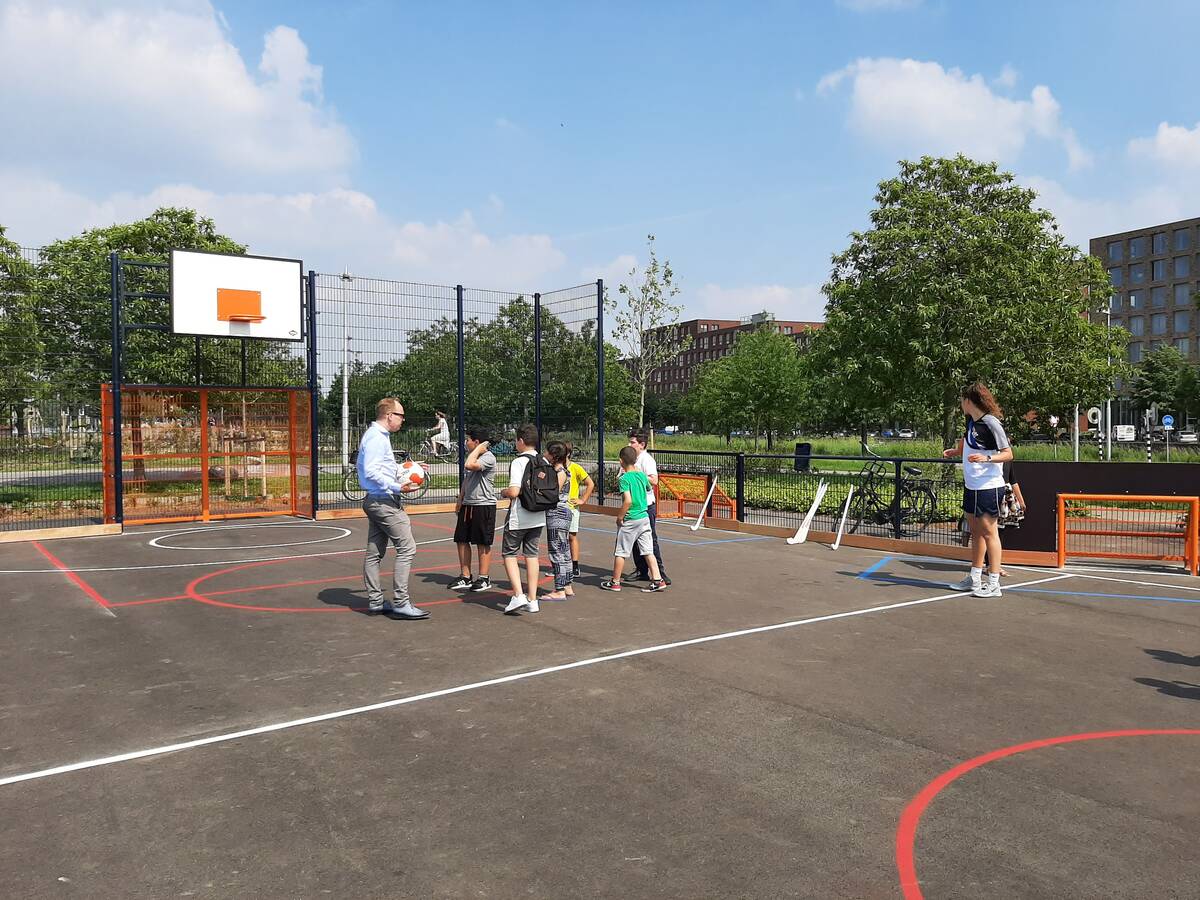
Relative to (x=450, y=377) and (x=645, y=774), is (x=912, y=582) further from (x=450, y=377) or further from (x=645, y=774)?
(x=450, y=377)

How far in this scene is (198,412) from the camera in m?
18.2

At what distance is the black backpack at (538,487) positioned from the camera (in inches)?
327

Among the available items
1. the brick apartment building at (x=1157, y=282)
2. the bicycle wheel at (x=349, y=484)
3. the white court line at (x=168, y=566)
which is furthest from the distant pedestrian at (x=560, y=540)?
the brick apartment building at (x=1157, y=282)

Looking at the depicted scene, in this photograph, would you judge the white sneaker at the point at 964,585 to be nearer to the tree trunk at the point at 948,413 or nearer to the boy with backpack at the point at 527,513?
the boy with backpack at the point at 527,513

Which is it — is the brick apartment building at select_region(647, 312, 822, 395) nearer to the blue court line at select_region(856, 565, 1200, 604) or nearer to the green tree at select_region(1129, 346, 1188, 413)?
the green tree at select_region(1129, 346, 1188, 413)

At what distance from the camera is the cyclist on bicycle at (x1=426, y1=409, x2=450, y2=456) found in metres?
19.8

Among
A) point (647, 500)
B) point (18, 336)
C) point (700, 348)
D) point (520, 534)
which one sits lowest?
point (520, 534)

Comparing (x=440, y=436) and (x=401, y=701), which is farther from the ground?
(x=440, y=436)

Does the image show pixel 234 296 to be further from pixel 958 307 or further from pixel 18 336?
pixel 958 307

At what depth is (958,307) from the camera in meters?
27.2

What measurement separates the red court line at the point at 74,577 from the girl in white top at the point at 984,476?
9.07 meters

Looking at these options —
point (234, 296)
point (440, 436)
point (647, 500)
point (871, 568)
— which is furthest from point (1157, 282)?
point (647, 500)

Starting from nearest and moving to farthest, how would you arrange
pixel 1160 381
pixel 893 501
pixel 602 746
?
1. pixel 602 746
2. pixel 893 501
3. pixel 1160 381

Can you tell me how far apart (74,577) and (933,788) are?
33.9ft
